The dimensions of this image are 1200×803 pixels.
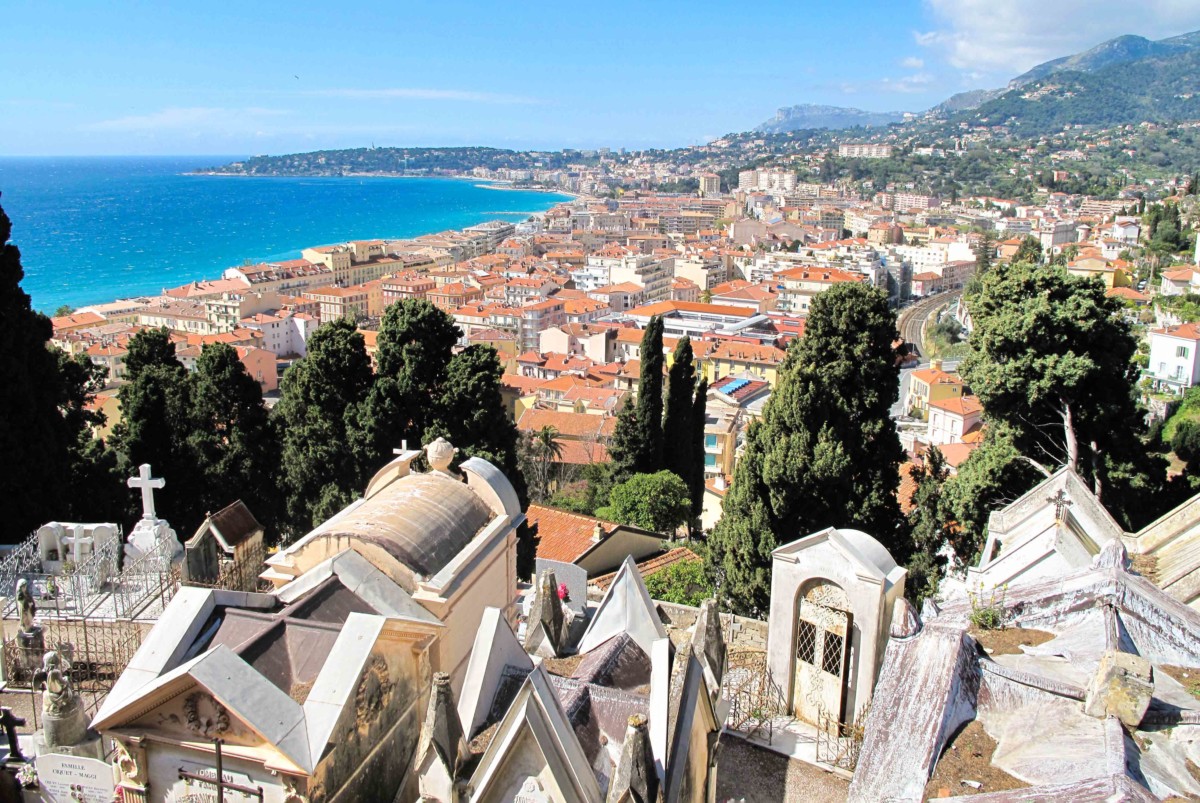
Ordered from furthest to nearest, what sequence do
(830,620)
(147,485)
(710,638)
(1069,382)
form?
(1069,382) < (147,485) < (830,620) < (710,638)

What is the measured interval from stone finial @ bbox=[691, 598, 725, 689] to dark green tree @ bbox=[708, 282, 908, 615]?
8403mm

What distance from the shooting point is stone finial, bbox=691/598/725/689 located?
29.1 feet

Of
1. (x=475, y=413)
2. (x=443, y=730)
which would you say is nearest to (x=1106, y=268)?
(x=475, y=413)

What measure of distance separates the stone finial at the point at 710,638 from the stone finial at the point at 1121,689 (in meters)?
3.75

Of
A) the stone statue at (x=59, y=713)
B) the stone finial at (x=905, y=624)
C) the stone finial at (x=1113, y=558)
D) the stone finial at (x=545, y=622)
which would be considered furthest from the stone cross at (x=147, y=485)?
the stone finial at (x=1113, y=558)

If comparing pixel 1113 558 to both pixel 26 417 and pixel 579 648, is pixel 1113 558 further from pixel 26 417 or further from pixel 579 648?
pixel 26 417

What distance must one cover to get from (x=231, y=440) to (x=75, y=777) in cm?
1558

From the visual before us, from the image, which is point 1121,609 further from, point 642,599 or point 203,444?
point 203,444

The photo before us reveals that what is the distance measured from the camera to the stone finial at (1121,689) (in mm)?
5527

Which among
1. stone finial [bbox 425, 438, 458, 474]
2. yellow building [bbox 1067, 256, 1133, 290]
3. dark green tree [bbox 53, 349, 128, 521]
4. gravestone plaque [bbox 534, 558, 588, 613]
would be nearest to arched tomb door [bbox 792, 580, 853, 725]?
stone finial [bbox 425, 438, 458, 474]

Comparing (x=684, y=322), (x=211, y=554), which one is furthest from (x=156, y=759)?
(x=684, y=322)

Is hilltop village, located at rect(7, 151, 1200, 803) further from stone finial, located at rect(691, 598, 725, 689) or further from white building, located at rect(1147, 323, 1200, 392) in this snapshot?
white building, located at rect(1147, 323, 1200, 392)

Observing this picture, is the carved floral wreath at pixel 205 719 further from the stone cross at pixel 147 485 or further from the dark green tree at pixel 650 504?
the dark green tree at pixel 650 504

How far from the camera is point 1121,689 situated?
18.4 ft
